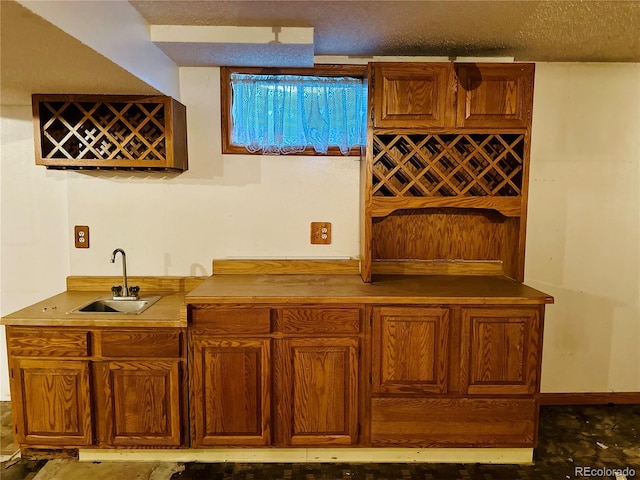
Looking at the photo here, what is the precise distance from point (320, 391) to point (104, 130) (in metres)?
1.69

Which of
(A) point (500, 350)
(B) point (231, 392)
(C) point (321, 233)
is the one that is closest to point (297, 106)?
(C) point (321, 233)

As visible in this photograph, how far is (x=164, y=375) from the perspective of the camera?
1961mm

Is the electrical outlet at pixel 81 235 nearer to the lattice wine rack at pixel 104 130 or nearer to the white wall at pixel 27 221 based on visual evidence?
the white wall at pixel 27 221

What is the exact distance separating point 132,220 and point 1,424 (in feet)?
4.42

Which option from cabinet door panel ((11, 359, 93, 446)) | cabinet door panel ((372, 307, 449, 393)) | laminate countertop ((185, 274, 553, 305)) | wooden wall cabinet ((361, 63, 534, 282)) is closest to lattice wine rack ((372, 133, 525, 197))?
wooden wall cabinet ((361, 63, 534, 282))

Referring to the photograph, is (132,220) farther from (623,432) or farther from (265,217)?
(623,432)

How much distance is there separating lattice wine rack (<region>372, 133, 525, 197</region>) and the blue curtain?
0.23 metres

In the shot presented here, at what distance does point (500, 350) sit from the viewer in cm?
197

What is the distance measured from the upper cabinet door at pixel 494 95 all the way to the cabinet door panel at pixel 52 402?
221 centimetres

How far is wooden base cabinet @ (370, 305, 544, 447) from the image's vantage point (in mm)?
1961

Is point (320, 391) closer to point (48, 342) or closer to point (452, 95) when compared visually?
point (48, 342)

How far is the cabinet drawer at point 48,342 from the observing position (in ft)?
6.32

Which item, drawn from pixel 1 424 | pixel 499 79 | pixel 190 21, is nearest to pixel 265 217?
pixel 190 21

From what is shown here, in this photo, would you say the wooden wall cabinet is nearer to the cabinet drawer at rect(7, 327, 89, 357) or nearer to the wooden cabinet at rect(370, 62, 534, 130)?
the wooden cabinet at rect(370, 62, 534, 130)
